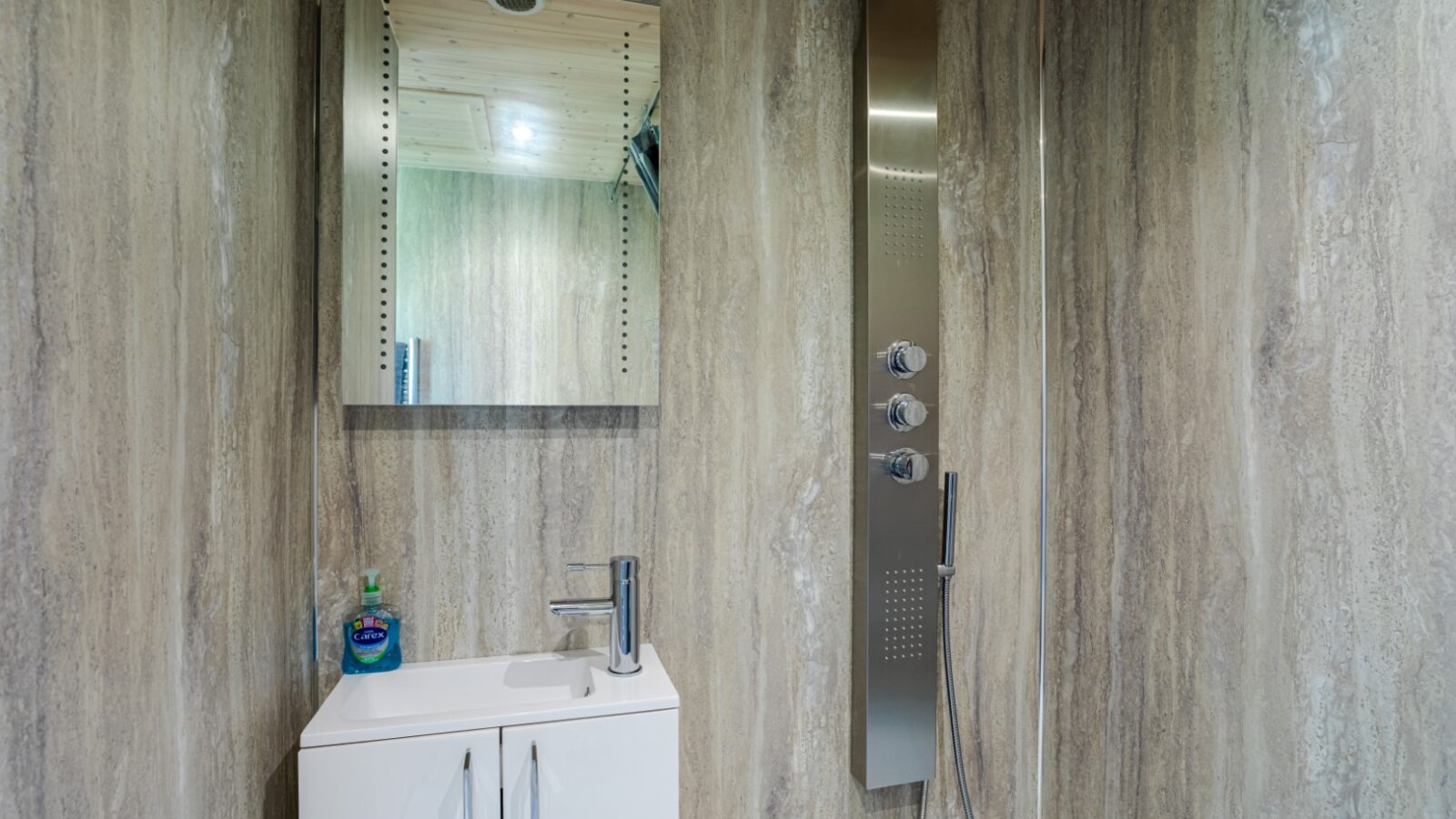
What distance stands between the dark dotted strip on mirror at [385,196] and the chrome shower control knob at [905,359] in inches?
37.7

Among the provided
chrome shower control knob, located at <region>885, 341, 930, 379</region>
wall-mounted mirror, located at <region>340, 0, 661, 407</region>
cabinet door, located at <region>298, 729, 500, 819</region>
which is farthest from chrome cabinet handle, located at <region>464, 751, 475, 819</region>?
chrome shower control knob, located at <region>885, 341, 930, 379</region>

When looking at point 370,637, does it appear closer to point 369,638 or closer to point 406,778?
point 369,638

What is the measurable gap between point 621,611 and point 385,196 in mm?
847

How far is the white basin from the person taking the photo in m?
1.05

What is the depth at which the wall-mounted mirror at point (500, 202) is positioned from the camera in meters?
1.27

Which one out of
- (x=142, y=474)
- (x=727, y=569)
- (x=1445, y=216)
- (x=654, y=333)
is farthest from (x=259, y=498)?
(x=1445, y=216)

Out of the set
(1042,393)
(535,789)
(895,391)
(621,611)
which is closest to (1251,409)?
(1042,393)

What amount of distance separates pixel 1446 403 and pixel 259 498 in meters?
1.60

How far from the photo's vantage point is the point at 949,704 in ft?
4.94

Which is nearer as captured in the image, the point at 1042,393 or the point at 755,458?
the point at 755,458

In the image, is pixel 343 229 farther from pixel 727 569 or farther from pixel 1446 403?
pixel 1446 403

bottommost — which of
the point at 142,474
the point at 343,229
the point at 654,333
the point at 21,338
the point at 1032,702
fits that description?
the point at 1032,702

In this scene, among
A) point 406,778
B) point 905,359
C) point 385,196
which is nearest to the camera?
point 406,778

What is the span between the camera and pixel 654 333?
1.38 metres
